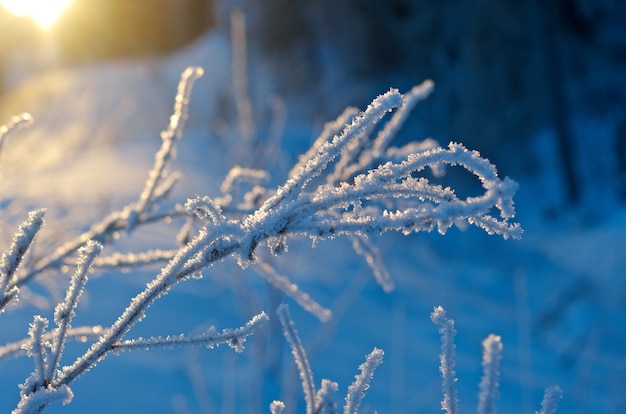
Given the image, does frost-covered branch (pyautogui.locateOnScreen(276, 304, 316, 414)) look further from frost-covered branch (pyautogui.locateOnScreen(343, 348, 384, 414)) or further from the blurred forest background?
the blurred forest background

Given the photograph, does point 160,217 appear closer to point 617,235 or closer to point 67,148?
point 617,235

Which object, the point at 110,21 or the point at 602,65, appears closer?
the point at 602,65

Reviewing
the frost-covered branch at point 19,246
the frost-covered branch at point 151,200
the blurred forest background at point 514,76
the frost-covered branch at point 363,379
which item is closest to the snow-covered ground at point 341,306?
the frost-covered branch at point 151,200

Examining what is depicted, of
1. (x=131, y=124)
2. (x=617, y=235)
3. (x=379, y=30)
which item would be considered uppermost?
(x=131, y=124)

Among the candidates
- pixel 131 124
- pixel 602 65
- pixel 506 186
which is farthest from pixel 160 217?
pixel 131 124

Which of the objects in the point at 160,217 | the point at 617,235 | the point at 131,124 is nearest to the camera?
the point at 160,217

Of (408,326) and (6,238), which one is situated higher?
(408,326)

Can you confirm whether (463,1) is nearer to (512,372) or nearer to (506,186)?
(512,372)

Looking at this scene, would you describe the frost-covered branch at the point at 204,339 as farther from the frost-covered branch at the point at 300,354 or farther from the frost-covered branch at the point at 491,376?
the frost-covered branch at the point at 491,376

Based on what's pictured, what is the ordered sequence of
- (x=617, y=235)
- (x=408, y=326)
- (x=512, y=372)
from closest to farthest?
(x=512, y=372)
(x=408, y=326)
(x=617, y=235)
